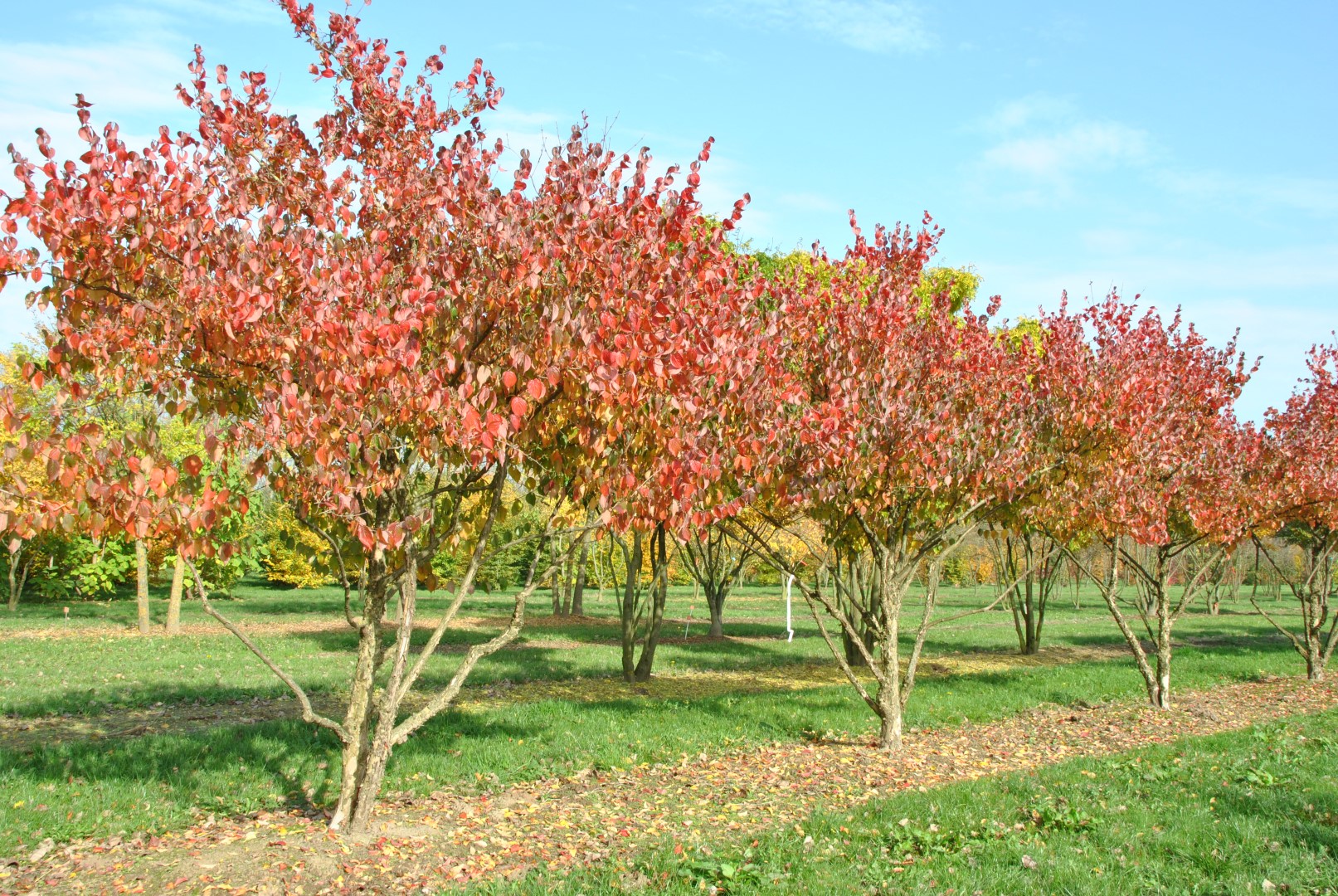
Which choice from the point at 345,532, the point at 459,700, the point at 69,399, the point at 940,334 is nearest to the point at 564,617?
the point at 459,700

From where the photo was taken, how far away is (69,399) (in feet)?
13.4

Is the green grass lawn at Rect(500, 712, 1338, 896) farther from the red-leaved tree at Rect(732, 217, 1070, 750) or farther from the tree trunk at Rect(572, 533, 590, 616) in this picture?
the tree trunk at Rect(572, 533, 590, 616)

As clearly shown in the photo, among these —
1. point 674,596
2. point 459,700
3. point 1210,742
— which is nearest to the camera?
point 1210,742

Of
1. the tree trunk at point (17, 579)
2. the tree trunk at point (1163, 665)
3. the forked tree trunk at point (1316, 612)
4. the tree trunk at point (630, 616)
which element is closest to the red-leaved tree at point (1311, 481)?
the forked tree trunk at point (1316, 612)

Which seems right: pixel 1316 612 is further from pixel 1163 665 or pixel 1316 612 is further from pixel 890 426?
pixel 890 426

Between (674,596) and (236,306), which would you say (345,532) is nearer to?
(236,306)

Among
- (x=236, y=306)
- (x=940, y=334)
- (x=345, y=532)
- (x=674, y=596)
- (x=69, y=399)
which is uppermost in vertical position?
(x=940, y=334)

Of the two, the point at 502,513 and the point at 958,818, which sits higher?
the point at 502,513

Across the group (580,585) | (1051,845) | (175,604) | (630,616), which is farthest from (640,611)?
(580,585)

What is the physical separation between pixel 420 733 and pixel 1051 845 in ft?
19.0

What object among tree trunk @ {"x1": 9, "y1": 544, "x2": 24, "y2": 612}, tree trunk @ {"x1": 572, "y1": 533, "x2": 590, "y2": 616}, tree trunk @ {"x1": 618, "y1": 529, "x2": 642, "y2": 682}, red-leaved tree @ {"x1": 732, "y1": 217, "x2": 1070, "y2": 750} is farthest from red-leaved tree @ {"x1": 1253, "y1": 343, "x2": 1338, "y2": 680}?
tree trunk @ {"x1": 9, "y1": 544, "x2": 24, "y2": 612}

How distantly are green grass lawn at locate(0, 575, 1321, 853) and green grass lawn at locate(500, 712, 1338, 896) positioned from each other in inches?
103

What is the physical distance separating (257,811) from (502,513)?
276 centimetres

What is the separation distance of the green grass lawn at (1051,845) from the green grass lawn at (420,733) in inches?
103
